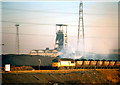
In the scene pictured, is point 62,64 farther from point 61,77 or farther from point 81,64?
point 61,77

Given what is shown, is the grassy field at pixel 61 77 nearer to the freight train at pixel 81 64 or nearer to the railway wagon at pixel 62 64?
the freight train at pixel 81 64

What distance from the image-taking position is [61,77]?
29.0 metres

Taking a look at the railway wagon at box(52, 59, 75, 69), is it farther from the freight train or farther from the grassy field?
the grassy field

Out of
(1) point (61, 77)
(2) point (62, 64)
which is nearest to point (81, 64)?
(2) point (62, 64)

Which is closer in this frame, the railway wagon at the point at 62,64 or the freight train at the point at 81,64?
the railway wagon at the point at 62,64

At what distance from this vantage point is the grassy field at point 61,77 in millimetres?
26406

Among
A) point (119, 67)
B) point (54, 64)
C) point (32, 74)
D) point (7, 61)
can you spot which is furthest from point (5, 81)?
point (119, 67)

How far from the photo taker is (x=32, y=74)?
27672mm

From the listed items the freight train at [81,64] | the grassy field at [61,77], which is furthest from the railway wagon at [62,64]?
the grassy field at [61,77]

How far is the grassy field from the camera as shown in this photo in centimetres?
2641

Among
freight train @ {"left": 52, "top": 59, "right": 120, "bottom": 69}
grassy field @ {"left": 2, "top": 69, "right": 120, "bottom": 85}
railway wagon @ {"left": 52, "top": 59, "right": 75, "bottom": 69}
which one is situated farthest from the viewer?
freight train @ {"left": 52, "top": 59, "right": 120, "bottom": 69}

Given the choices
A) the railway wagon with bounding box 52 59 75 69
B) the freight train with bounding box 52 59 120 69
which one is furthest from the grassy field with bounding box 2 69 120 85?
the railway wagon with bounding box 52 59 75 69

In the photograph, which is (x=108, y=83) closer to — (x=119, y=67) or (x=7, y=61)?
(x=119, y=67)

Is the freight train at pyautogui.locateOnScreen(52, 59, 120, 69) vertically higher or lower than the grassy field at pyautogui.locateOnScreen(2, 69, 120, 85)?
higher
